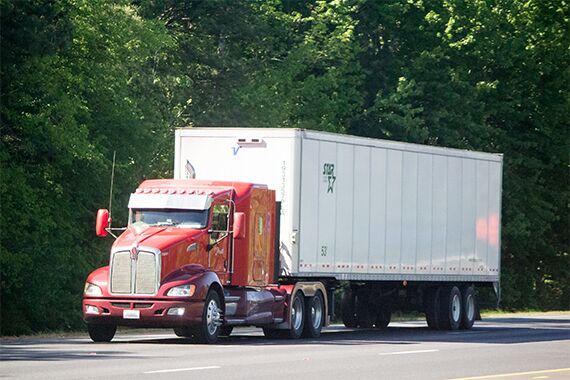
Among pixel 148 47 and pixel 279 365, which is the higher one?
pixel 148 47

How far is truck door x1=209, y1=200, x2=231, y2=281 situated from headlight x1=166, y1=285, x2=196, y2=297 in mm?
1504

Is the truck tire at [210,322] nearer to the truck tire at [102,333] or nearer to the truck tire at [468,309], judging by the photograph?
Answer: the truck tire at [102,333]

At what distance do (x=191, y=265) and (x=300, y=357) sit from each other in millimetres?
4963

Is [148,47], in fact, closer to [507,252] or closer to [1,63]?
[1,63]

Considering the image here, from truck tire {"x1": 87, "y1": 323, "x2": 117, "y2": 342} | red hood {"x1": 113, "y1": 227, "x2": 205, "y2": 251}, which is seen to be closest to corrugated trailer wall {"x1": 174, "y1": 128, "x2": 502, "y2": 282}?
red hood {"x1": 113, "y1": 227, "x2": 205, "y2": 251}

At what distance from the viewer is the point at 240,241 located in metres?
31.1

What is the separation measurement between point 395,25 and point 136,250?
3737cm

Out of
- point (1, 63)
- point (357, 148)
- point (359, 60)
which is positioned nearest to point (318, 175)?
point (357, 148)

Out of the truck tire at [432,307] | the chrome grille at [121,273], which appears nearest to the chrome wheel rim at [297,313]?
the chrome grille at [121,273]

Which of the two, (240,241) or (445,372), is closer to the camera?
(445,372)

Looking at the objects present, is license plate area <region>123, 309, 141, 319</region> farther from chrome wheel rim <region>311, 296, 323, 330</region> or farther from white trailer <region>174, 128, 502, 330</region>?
chrome wheel rim <region>311, 296, 323, 330</region>

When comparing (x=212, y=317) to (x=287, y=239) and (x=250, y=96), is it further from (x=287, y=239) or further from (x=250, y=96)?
(x=250, y=96)

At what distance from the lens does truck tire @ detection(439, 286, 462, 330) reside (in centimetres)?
3850

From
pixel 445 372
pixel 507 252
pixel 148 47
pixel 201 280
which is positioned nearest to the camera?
pixel 445 372
